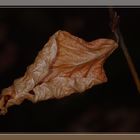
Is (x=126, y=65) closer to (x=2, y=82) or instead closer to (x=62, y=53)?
(x=62, y=53)

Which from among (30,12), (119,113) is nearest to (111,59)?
(119,113)

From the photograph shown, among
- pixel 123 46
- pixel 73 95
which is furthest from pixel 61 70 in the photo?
pixel 123 46

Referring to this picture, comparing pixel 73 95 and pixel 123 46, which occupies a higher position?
pixel 123 46

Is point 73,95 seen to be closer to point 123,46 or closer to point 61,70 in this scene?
point 61,70
